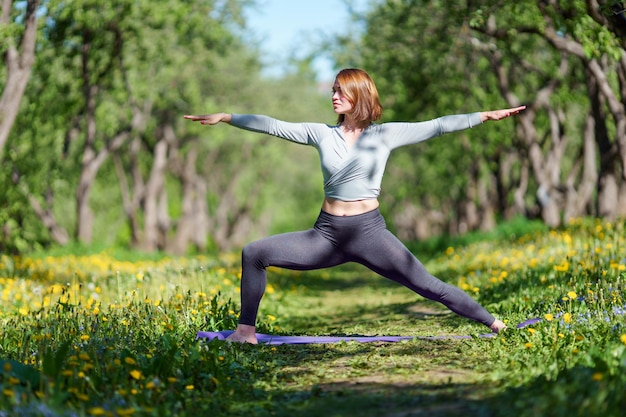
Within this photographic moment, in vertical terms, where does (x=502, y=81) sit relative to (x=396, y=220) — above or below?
above

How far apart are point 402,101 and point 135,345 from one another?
20208mm

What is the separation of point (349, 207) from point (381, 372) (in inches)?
50.6

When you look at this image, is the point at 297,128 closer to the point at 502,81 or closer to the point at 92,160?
the point at 502,81

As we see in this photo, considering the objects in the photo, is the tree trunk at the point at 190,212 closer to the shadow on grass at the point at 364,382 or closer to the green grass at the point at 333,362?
the green grass at the point at 333,362

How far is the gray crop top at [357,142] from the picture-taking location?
246 inches

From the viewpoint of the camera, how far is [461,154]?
95.5 feet

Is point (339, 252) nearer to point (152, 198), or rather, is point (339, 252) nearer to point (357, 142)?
point (357, 142)

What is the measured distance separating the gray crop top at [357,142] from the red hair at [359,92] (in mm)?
172

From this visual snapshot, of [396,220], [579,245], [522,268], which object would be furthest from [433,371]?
[396,220]

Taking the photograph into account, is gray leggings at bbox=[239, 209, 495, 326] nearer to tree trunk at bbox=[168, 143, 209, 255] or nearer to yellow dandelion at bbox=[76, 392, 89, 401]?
yellow dandelion at bbox=[76, 392, 89, 401]

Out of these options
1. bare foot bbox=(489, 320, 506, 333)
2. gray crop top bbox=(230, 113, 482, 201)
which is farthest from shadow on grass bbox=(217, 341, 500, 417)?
gray crop top bbox=(230, 113, 482, 201)

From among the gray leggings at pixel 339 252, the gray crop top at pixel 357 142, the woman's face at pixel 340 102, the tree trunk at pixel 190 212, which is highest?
the woman's face at pixel 340 102

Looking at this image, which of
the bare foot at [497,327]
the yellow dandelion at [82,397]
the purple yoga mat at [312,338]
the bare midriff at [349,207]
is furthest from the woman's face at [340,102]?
the yellow dandelion at [82,397]

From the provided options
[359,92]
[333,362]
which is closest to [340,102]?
[359,92]
